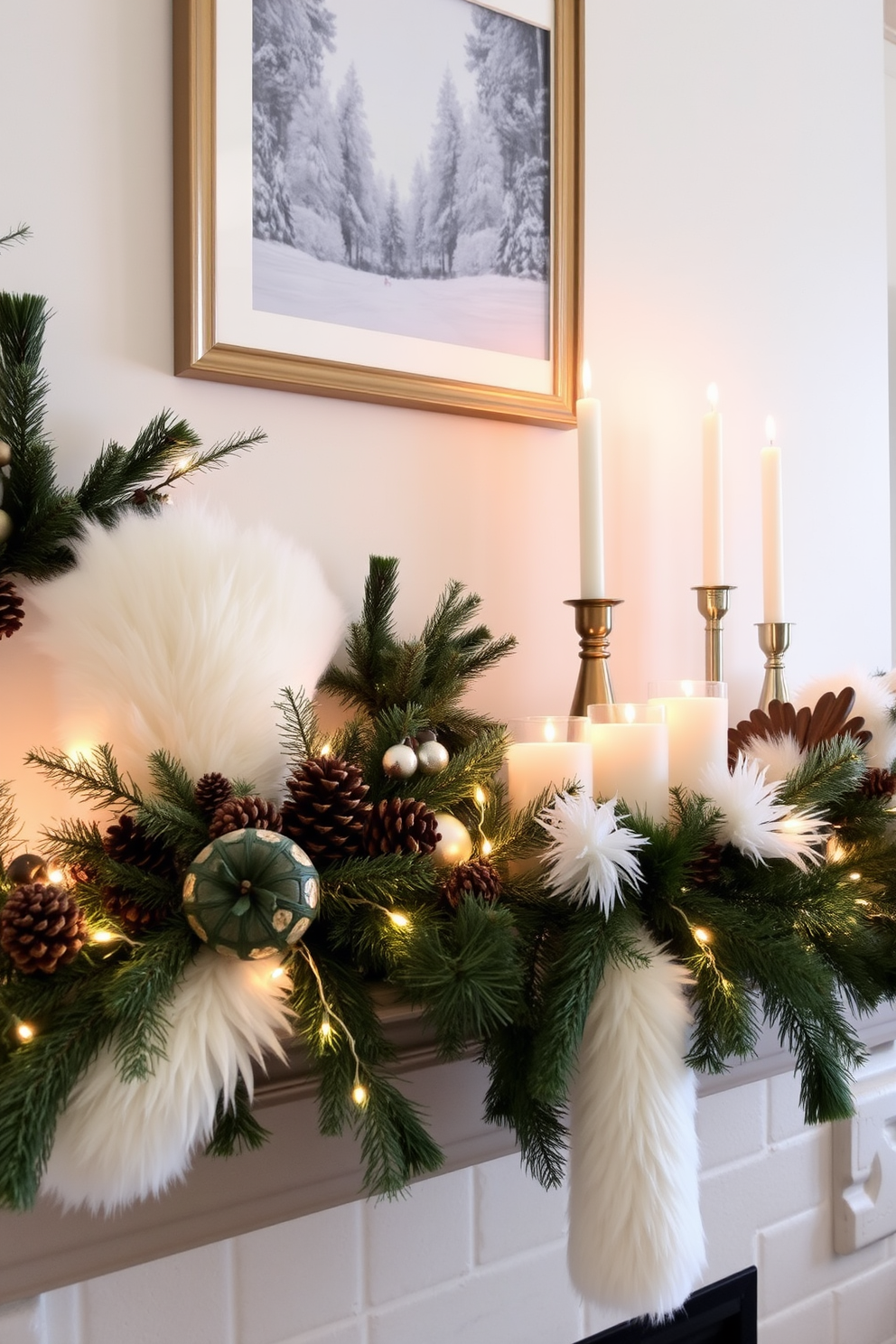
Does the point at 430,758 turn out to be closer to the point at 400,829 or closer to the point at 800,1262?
the point at 400,829

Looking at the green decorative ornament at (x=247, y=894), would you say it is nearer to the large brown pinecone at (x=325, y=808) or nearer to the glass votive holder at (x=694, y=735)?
the large brown pinecone at (x=325, y=808)

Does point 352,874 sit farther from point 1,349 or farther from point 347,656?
point 1,349

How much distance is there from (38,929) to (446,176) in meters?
0.76

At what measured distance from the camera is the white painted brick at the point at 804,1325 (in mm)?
1143

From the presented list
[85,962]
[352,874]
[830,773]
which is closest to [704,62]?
[830,773]

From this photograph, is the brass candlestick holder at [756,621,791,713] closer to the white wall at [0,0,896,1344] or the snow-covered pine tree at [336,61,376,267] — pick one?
the white wall at [0,0,896,1344]

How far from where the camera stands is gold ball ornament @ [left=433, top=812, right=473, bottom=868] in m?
0.67

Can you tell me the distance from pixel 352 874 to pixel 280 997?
0.08m

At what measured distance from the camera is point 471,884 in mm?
634

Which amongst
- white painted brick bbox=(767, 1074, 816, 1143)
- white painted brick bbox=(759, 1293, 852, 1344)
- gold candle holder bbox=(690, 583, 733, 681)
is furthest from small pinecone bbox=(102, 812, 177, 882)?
white painted brick bbox=(759, 1293, 852, 1344)

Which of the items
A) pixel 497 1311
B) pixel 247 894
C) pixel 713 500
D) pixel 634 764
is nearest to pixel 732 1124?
pixel 497 1311

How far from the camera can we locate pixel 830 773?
766 millimetres

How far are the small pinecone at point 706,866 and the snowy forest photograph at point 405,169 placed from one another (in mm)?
524

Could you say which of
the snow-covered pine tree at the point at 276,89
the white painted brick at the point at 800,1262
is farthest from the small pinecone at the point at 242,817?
the white painted brick at the point at 800,1262
